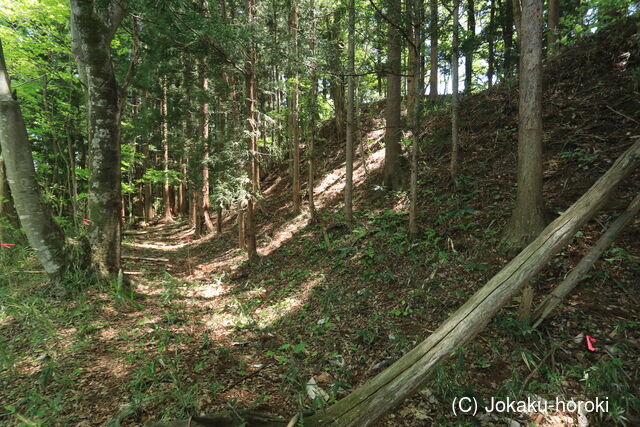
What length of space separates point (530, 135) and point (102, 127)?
7611 millimetres

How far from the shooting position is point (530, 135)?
4531 millimetres

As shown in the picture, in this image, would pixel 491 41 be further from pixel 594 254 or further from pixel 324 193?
pixel 594 254

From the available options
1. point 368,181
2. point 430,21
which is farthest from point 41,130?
point 430,21

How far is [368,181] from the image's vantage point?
1086 cm

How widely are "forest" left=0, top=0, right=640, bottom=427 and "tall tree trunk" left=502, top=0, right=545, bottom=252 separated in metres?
0.03

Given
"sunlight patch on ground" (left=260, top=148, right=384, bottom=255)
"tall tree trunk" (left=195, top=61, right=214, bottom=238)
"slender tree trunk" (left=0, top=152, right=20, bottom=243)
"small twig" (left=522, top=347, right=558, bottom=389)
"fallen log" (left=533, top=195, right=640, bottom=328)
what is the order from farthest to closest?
"tall tree trunk" (left=195, top=61, right=214, bottom=238), "sunlight patch on ground" (left=260, top=148, right=384, bottom=255), "slender tree trunk" (left=0, top=152, right=20, bottom=243), "fallen log" (left=533, top=195, right=640, bottom=328), "small twig" (left=522, top=347, right=558, bottom=389)

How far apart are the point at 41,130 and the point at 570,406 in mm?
16031

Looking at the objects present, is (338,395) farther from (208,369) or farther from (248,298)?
(248,298)

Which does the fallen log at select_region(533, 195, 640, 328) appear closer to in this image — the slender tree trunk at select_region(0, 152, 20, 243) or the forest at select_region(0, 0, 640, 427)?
the forest at select_region(0, 0, 640, 427)

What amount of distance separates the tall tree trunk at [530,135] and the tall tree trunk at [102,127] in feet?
24.0

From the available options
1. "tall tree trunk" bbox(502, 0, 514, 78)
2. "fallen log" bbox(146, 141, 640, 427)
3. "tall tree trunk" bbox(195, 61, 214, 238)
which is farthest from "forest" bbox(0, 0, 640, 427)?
"tall tree trunk" bbox(502, 0, 514, 78)

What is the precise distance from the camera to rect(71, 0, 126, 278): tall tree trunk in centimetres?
495

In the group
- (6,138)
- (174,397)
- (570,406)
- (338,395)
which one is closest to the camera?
(570,406)

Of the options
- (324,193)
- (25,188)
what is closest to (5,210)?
(25,188)
